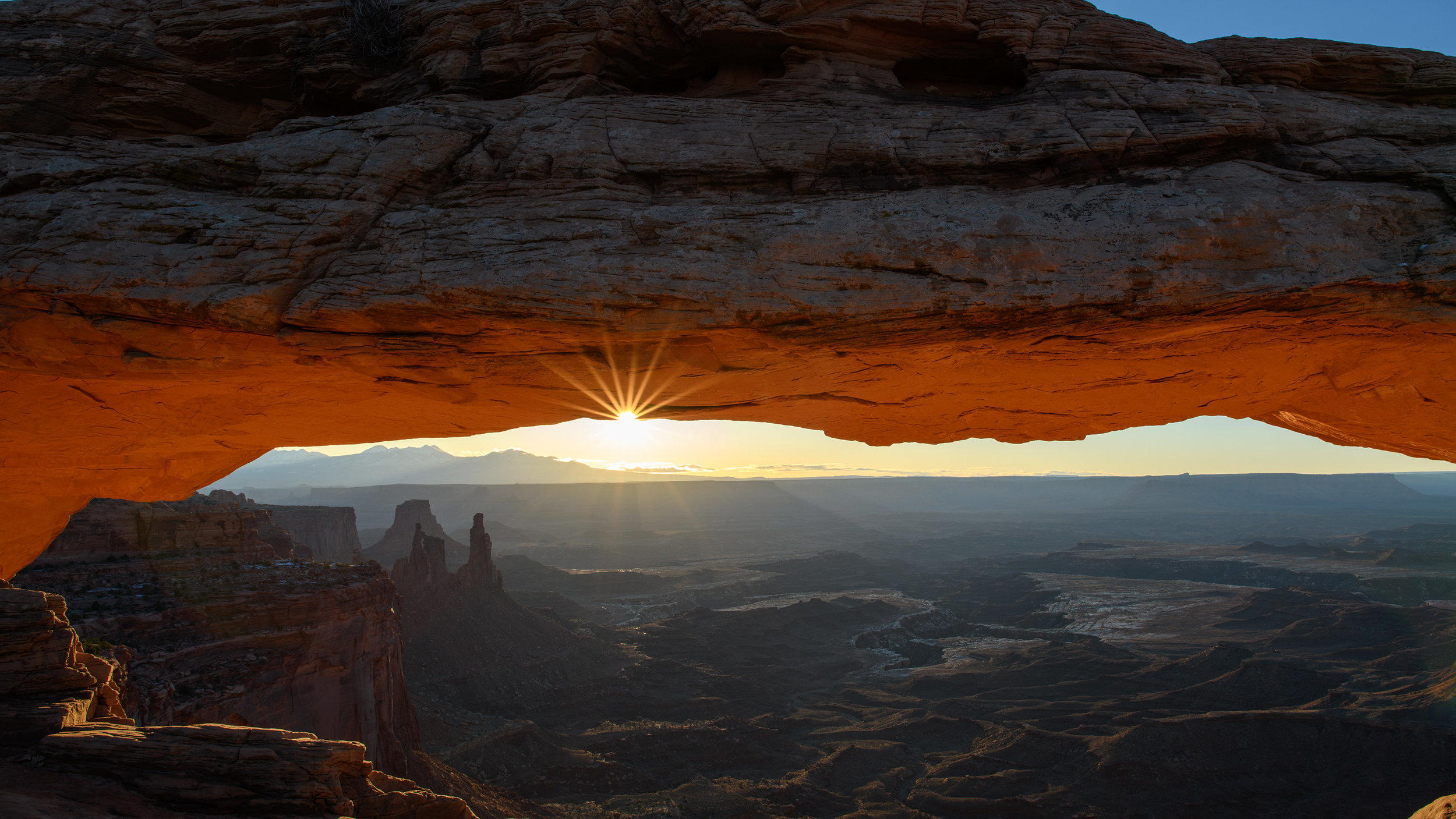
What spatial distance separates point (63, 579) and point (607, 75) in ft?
73.1

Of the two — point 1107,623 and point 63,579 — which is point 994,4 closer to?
point 63,579

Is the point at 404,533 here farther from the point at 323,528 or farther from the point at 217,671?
the point at 217,671

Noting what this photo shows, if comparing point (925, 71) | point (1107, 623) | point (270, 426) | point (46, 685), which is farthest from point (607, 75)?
point (1107, 623)

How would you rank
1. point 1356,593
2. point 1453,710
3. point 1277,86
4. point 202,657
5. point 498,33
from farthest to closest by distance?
point 1356,593
point 1453,710
point 202,657
point 498,33
point 1277,86

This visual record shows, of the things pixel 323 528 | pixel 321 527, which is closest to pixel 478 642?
pixel 321 527

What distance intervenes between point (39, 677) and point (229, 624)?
1295 cm

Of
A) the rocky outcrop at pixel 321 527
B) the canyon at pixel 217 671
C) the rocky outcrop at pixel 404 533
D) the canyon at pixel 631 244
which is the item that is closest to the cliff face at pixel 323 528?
the rocky outcrop at pixel 321 527

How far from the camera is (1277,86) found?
8.34m

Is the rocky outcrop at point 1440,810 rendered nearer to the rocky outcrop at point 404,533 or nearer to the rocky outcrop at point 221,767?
the rocky outcrop at point 221,767

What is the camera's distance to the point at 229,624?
1905 cm

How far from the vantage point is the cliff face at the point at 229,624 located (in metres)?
17.1

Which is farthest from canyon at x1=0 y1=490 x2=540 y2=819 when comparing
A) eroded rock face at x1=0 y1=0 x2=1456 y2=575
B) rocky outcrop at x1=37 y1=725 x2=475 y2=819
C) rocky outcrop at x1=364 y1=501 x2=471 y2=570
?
rocky outcrop at x1=364 y1=501 x2=471 y2=570

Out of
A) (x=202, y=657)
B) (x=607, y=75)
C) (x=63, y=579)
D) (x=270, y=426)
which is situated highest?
(x=607, y=75)

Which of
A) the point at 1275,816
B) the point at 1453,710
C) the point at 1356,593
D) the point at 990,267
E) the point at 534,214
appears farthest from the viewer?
the point at 1356,593
